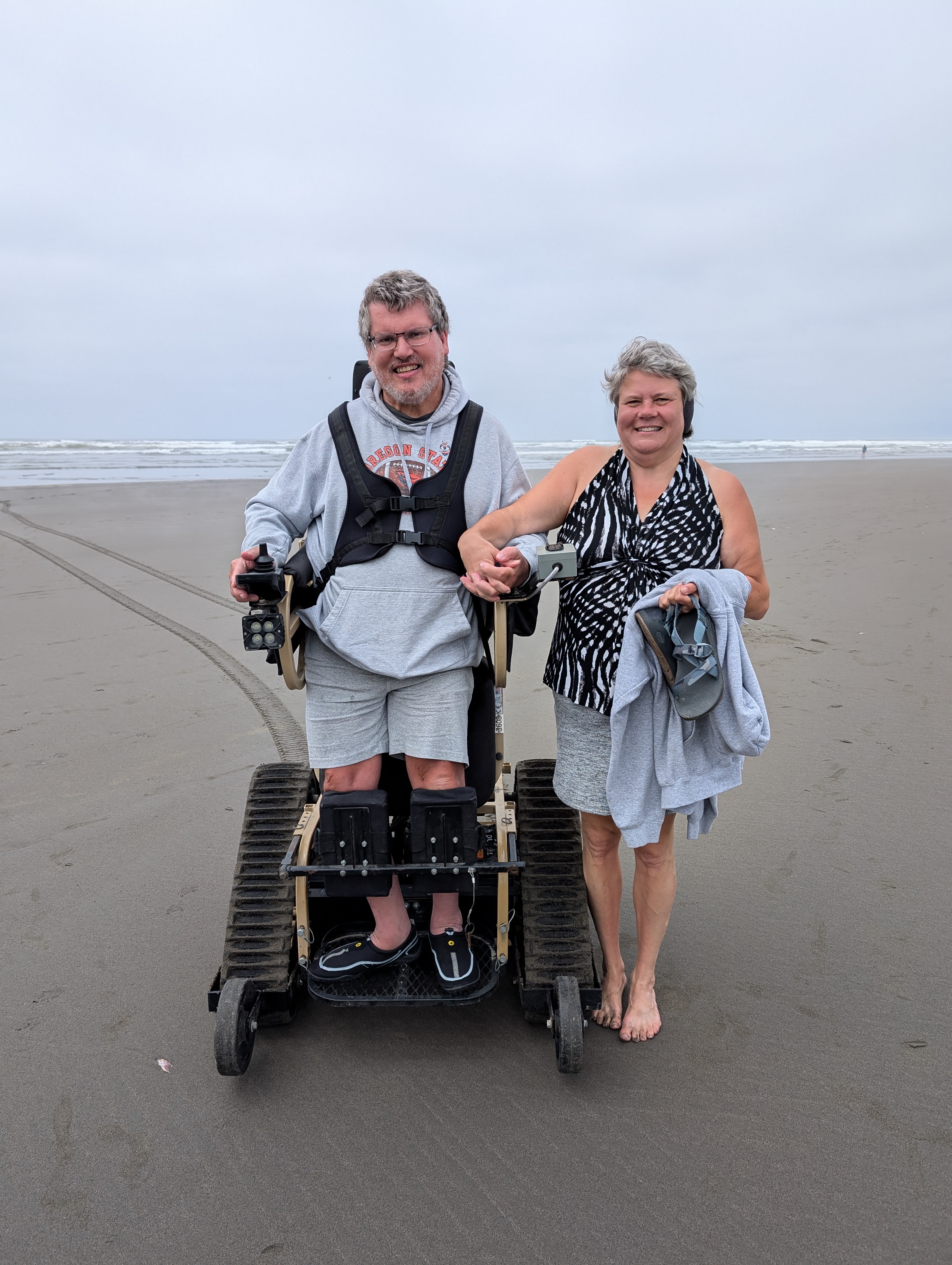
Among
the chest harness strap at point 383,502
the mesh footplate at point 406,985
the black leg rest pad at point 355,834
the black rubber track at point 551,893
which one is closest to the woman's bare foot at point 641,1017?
the black rubber track at point 551,893

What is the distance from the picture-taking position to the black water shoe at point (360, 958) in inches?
107

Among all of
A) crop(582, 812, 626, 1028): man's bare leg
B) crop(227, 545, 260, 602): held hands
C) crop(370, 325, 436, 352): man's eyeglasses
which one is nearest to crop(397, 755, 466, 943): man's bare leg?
crop(582, 812, 626, 1028): man's bare leg

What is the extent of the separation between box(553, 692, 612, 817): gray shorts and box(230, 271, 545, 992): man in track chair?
0.32 m

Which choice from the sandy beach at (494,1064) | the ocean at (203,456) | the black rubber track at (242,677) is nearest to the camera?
the sandy beach at (494,1064)

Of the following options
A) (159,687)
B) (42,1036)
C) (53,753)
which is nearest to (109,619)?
(159,687)

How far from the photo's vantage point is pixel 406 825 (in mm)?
2779

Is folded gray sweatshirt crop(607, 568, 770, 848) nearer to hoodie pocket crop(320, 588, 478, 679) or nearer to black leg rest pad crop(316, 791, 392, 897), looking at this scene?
hoodie pocket crop(320, 588, 478, 679)

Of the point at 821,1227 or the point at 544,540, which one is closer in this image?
the point at 821,1227

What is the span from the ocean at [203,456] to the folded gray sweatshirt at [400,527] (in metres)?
13.9

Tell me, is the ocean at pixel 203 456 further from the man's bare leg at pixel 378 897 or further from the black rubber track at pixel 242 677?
the man's bare leg at pixel 378 897

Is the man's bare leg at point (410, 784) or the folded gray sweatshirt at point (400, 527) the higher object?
the folded gray sweatshirt at point (400, 527)

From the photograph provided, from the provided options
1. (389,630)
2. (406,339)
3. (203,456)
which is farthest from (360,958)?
(203,456)

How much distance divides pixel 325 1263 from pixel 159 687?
462cm

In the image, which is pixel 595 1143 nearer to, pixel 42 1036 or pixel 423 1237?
pixel 423 1237
